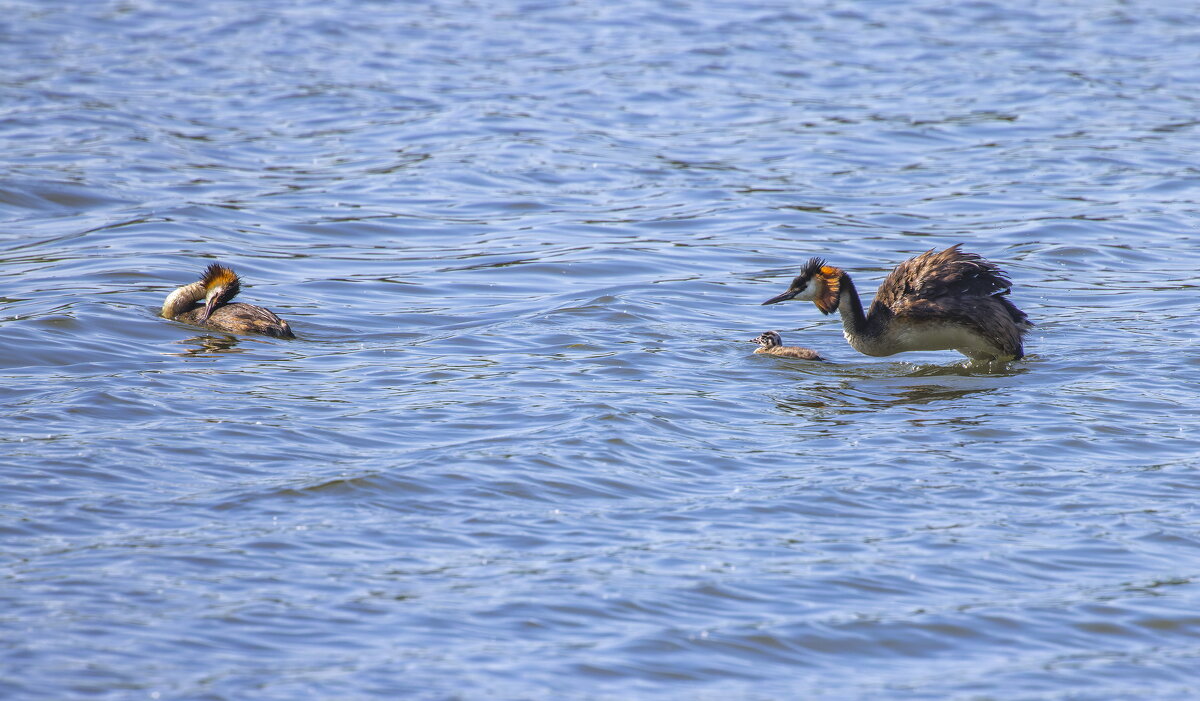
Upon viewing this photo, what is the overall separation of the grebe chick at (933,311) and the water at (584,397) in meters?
0.31

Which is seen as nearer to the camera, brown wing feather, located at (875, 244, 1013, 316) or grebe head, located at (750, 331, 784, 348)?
grebe head, located at (750, 331, 784, 348)

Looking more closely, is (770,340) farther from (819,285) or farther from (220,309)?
(220,309)

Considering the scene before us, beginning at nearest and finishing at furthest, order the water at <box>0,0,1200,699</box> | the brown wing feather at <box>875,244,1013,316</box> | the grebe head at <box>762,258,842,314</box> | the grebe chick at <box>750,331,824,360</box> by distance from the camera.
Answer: the water at <box>0,0,1200,699</box> < the grebe chick at <box>750,331,824,360</box> < the grebe head at <box>762,258,842,314</box> < the brown wing feather at <box>875,244,1013,316</box>

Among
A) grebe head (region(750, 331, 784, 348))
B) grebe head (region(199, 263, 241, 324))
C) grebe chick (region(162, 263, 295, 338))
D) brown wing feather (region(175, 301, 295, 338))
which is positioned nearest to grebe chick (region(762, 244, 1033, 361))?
grebe head (region(750, 331, 784, 348))

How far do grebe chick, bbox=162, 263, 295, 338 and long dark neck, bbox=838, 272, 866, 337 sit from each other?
170 inches

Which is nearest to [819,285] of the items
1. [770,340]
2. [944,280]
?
[770,340]

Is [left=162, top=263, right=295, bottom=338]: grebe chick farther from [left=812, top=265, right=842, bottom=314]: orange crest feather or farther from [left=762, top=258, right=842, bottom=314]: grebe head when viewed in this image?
[left=812, top=265, right=842, bottom=314]: orange crest feather

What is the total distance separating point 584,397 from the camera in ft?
31.6

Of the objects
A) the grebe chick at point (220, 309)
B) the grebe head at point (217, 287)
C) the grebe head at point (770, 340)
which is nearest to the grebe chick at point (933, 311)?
the grebe head at point (770, 340)

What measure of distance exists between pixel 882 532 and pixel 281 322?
570cm

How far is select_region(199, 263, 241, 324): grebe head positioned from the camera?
11562mm

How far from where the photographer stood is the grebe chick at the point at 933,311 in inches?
434

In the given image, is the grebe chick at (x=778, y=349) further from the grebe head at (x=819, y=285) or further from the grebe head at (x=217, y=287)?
the grebe head at (x=217, y=287)

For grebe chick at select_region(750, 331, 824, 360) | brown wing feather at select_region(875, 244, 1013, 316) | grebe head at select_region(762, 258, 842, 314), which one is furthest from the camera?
brown wing feather at select_region(875, 244, 1013, 316)
